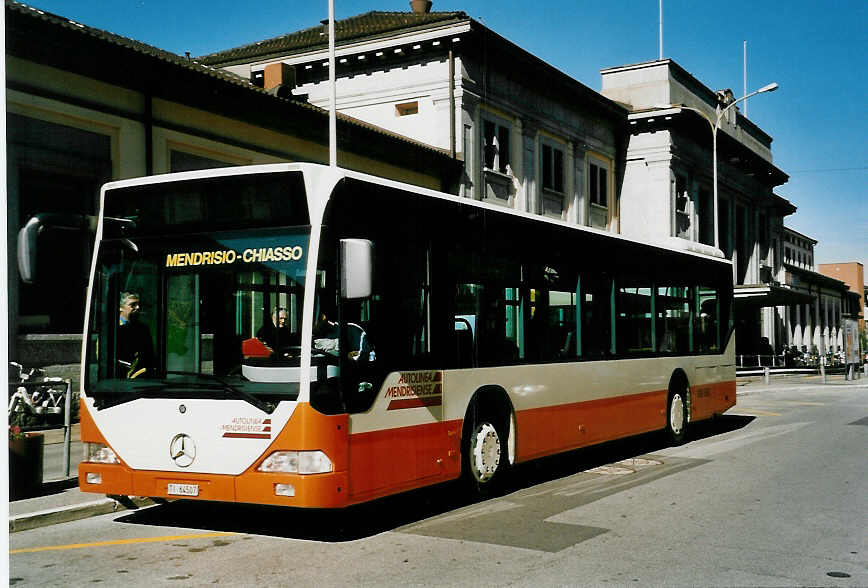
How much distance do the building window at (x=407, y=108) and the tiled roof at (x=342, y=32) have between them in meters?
2.33

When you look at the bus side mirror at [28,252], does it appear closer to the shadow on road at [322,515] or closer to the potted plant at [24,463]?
the shadow on road at [322,515]

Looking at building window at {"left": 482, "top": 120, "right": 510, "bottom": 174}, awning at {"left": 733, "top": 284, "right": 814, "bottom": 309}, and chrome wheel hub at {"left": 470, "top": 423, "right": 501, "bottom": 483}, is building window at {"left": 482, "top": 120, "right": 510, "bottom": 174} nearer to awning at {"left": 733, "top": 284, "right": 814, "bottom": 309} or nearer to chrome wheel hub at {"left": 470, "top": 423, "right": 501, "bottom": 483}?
awning at {"left": 733, "top": 284, "right": 814, "bottom": 309}

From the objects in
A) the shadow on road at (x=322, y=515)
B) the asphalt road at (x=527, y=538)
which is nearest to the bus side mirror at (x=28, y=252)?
the asphalt road at (x=527, y=538)

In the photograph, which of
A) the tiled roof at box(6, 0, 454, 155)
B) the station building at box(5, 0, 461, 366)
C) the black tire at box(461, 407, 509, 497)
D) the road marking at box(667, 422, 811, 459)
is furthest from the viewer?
the station building at box(5, 0, 461, 366)

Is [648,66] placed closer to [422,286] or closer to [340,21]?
[340,21]

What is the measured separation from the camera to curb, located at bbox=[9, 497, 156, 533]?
8.70m

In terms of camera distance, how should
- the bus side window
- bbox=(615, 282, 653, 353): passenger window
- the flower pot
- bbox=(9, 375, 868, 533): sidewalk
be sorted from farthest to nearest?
bbox=(615, 282, 653, 353): passenger window, the bus side window, the flower pot, bbox=(9, 375, 868, 533): sidewalk

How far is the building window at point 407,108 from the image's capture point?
105ft

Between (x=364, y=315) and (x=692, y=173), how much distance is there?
4441cm

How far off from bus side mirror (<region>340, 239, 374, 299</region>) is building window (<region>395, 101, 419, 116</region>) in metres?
24.9

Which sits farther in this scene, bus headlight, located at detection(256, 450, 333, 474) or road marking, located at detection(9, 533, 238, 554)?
road marking, located at detection(9, 533, 238, 554)

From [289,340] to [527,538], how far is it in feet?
8.06

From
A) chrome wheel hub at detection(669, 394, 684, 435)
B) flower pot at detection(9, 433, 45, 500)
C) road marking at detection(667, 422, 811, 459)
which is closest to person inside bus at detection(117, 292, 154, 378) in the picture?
flower pot at detection(9, 433, 45, 500)

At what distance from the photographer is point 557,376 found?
11.4m
